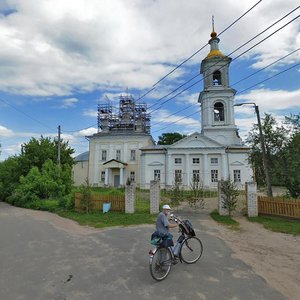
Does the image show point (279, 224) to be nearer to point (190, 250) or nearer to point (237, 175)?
point (190, 250)

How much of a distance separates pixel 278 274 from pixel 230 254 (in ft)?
5.66

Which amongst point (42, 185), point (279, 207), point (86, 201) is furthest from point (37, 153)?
point (279, 207)

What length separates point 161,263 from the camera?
5.84 meters

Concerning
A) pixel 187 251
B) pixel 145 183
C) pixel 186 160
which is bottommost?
pixel 187 251

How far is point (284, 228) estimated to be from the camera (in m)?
11.6

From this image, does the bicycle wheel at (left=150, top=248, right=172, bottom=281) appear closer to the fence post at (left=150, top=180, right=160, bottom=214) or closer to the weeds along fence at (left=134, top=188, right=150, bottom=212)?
the fence post at (left=150, top=180, right=160, bottom=214)

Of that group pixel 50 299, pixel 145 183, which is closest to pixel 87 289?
pixel 50 299

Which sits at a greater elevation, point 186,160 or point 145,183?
point 186,160

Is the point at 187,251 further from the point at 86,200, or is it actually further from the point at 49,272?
the point at 86,200

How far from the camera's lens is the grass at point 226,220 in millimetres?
12570

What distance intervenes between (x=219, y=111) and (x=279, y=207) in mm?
29108

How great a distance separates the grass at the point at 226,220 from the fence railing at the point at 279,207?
2.08 metres

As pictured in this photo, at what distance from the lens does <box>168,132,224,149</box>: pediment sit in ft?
124

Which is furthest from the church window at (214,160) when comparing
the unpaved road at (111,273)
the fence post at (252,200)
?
the unpaved road at (111,273)
